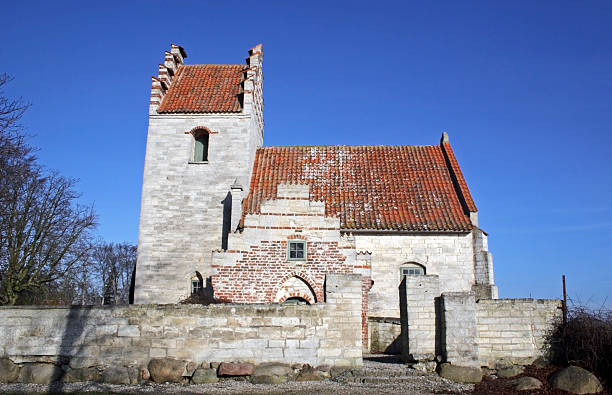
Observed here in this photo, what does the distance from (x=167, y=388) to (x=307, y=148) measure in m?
16.3

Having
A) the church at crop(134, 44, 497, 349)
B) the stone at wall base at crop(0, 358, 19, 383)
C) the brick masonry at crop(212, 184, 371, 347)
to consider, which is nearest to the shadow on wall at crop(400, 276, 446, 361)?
the brick masonry at crop(212, 184, 371, 347)

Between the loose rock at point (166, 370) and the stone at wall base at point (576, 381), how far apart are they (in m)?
8.58

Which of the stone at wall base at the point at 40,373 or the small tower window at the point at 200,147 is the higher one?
the small tower window at the point at 200,147

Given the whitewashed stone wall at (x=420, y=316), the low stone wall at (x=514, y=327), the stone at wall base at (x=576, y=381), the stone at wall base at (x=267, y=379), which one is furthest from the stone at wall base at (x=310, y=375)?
the stone at wall base at (x=576, y=381)

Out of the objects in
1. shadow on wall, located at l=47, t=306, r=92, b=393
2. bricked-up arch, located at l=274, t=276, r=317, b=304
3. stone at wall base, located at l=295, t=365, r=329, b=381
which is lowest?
stone at wall base, located at l=295, t=365, r=329, b=381

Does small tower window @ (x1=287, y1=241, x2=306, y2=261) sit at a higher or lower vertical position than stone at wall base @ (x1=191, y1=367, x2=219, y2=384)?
higher

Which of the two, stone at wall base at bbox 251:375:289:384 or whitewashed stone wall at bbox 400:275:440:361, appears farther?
whitewashed stone wall at bbox 400:275:440:361

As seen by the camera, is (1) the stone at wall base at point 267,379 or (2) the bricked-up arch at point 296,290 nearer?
(1) the stone at wall base at point 267,379

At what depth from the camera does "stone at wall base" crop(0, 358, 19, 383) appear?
11.0 m

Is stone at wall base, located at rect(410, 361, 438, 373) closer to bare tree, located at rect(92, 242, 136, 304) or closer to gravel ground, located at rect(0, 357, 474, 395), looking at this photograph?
gravel ground, located at rect(0, 357, 474, 395)

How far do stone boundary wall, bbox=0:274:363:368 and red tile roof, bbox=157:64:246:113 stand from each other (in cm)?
1290

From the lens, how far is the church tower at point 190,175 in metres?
20.2

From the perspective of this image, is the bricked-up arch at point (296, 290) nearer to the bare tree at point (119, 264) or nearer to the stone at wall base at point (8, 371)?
the stone at wall base at point (8, 371)

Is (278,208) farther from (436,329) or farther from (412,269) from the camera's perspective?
(412,269)
